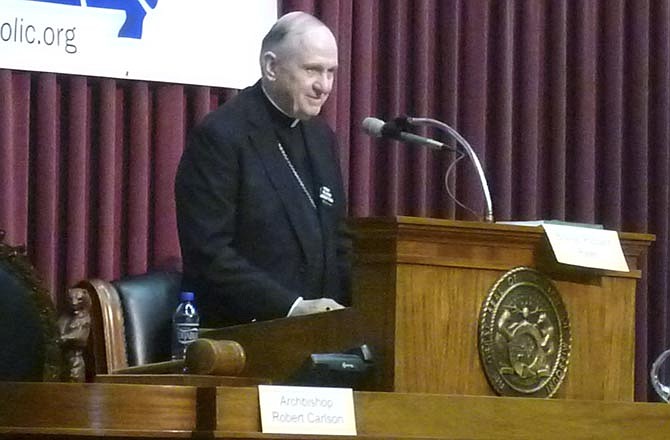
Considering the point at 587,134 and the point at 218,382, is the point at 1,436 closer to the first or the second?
the point at 218,382

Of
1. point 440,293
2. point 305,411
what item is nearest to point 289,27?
point 440,293

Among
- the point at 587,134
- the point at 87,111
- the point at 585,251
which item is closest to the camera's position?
the point at 585,251

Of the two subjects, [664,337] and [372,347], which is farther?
[664,337]

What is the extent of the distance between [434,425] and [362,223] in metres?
0.36

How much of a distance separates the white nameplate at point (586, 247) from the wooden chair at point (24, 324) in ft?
2.94

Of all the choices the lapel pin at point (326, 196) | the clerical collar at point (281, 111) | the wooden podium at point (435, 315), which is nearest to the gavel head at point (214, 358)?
the wooden podium at point (435, 315)

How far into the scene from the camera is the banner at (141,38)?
12.1ft

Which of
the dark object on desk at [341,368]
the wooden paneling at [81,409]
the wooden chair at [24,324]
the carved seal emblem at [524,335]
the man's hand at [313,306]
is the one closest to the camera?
the wooden paneling at [81,409]

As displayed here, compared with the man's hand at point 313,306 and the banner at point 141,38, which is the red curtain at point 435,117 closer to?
the banner at point 141,38

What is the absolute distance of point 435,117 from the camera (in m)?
4.43

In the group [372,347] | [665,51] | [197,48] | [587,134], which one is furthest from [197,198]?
[665,51]

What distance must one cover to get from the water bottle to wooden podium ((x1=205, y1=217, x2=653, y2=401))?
0.68 m

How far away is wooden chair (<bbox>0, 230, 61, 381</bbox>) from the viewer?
2.63 meters

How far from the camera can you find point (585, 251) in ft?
8.32
